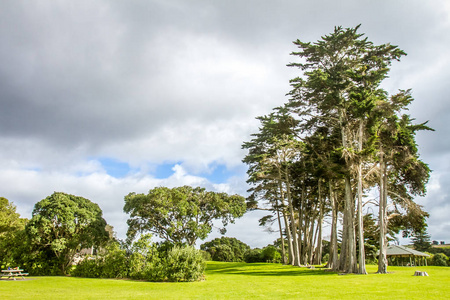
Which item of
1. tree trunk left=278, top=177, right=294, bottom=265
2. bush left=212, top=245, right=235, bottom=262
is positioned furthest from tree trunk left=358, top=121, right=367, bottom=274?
bush left=212, top=245, right=235, bottom=262

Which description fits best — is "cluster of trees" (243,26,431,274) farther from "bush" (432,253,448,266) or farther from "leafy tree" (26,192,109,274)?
"bush" (432,253,448,266)

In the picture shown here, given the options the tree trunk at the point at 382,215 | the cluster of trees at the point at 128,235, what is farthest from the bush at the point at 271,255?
the tree trunk at the point at 382,215

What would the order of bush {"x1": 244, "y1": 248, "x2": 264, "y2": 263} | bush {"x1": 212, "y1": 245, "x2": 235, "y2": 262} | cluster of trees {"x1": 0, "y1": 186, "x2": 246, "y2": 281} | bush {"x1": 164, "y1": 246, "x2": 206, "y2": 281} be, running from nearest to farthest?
bush {"x1": 164, "y1": 246, "x2": 206, "y2": 281}, cluster of trees {"x1": 0, "y1": 186, "x2": 246, "y2": 281}, bush {"x1": 244, "y1": 248, "x2": 264, "y2": 263}, bush {"x1": 212, "y1": 245, "x2": 235, "y2": 262}

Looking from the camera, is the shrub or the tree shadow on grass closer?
the tree shadow on grass

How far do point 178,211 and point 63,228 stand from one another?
32.0ft

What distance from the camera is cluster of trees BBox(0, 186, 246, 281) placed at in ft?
65.6

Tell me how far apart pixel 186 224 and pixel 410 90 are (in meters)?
22.3

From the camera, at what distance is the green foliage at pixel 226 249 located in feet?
191

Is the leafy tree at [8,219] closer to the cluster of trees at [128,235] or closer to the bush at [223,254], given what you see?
the cluster of trees at [128,235]

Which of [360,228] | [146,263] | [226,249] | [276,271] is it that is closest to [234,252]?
[226,249]

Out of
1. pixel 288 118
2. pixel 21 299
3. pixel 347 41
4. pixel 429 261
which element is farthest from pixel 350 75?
pixel 429 261

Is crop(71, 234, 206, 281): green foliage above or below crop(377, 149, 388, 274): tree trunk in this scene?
below

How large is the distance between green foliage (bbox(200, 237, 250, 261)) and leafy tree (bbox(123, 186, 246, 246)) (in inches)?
1013

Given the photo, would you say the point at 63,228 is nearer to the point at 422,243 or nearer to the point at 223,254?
the point at 223,254
